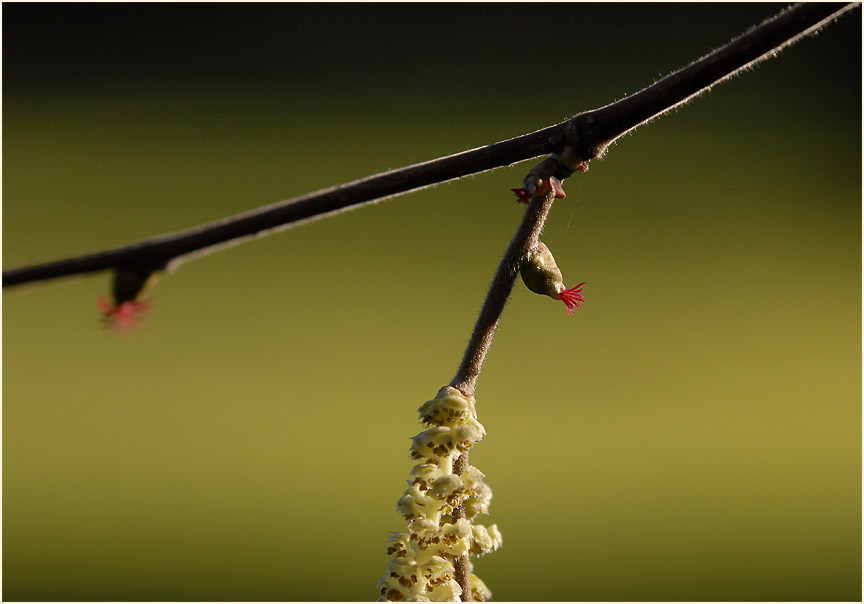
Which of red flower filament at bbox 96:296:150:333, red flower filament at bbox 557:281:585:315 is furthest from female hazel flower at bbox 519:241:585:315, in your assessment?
red flower filament at bbox 96:296:150:333

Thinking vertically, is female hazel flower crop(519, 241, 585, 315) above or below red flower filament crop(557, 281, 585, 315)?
below

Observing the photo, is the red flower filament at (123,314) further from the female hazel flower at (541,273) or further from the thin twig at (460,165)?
the female hazel flower at (541,273)

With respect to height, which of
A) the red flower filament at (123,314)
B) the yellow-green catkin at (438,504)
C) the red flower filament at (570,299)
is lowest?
the yellow-green catkin at (438,504)

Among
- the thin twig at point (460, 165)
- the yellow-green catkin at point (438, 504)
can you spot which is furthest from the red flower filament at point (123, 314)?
the yellow-green catkin at point (438, 504)

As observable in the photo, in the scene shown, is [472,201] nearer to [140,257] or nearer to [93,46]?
[93,46]

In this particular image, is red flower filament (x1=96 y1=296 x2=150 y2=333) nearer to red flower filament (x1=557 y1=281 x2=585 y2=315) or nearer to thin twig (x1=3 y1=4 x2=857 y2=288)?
thin twig (x1=3 y1=4 x2=857 y2=288)

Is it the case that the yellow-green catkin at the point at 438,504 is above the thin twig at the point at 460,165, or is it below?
below

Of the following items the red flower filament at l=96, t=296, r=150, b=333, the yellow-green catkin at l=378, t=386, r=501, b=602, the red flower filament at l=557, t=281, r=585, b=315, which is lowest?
the yellow-green catkin at l=378, t=386, r=501, b=602

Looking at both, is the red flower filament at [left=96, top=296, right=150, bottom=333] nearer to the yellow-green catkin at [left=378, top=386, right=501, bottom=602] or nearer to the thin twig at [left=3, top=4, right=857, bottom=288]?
the thin twig at [left=3, top=4, right=857, bottom=288]
